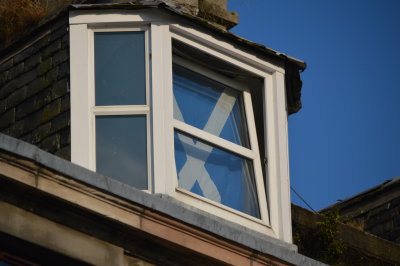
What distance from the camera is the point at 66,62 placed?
42.0 ft

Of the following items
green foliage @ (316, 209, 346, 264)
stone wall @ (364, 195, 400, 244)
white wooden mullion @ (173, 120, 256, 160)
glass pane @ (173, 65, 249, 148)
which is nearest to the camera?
white wooden mullion @ (173, 120, 256, 160)

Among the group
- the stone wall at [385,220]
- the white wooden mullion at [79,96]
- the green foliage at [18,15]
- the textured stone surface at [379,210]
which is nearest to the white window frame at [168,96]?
the white wooden mullion at [79,96]

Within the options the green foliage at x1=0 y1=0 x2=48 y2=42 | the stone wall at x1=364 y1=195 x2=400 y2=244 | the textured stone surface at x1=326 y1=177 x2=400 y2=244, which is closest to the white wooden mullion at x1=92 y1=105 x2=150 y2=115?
the green foliage at x1=0 y1=0 x2=48 y2=42

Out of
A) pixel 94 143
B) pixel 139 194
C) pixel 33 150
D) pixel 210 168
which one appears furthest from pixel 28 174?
pixel 210 168

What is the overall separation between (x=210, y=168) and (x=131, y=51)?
1.19m

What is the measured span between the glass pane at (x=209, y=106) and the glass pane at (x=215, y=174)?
20 centimetres

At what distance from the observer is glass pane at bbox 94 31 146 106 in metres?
12.6

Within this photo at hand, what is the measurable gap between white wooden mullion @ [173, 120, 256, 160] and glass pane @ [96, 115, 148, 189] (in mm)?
422

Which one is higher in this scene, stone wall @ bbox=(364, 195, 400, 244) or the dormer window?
stone wall @ bbox=(364, 195, 400, 244)

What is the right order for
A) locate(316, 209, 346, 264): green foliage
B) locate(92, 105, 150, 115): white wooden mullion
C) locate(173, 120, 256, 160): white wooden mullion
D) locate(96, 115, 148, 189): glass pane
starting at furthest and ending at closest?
1. locate(316, 209, 346, 264): green foliage
2. locate(173, 120, 256, 160): white wooden mullion
3. locate(92, 105, 150, 115): white wooden mullion
4. locate(96, 115, 148, 189): glass pane

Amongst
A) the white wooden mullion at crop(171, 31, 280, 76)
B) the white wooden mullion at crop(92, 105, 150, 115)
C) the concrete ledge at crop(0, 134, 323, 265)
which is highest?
the white wooden mullion at crop(171, 31, 280, 76)

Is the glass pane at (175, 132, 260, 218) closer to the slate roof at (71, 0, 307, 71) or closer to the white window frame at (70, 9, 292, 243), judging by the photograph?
the white window frame at (70, 9, 292, 243)

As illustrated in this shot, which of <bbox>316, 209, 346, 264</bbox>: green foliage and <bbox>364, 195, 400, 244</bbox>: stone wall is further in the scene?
<bbox>364, 195, 400, 244</bbox>: stone wall

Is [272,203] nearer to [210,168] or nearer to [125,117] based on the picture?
[210,168]
